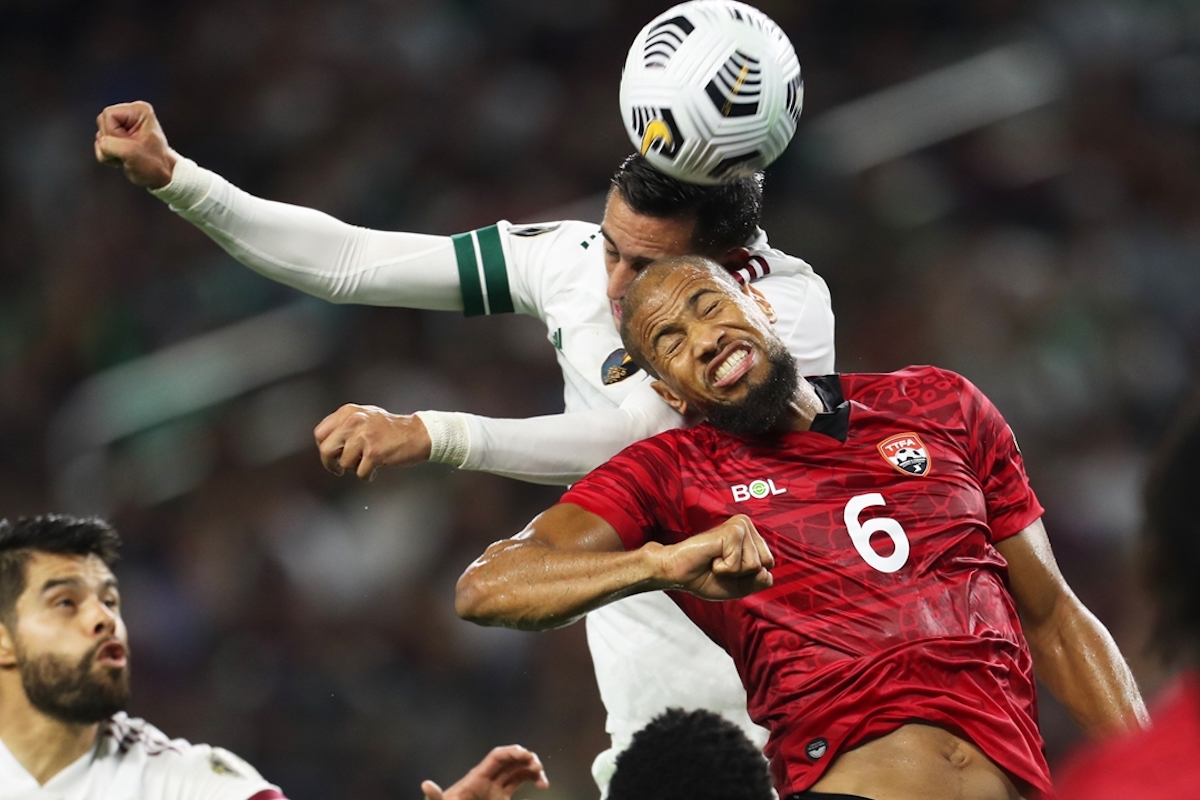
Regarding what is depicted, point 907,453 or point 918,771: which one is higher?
point 907,453

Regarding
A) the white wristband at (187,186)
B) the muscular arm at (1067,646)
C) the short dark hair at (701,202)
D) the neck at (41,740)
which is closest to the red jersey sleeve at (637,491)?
the short dark hair at (701,202)

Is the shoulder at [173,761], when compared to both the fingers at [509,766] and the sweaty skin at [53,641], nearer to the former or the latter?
the sweaty skin at [53,641]

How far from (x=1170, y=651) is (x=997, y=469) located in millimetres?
2204

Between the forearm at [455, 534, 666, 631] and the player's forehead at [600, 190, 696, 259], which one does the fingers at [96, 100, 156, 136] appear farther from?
the forearm at [455, 534, 666, 631]

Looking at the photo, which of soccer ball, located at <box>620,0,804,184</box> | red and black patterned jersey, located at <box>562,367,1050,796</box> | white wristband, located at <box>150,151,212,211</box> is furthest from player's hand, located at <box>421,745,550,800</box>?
white wristband, located at <box>150,151,212,211</box>

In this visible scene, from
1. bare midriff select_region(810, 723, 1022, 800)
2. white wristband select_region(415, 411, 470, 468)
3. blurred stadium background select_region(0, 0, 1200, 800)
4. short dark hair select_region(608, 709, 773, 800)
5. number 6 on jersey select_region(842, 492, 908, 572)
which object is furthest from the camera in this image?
blurred stadium background select_region(0, 0, 1200, 800)

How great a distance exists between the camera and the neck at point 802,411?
3500 millimetres

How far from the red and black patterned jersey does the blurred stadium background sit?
312cm

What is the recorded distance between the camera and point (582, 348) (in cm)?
407

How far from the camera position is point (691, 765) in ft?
8.57

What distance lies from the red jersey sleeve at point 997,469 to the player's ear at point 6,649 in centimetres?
283

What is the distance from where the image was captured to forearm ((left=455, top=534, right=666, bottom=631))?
2.86 metres

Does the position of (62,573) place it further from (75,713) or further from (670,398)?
(670,398)

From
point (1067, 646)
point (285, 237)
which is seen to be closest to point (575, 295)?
point (285, 237)
